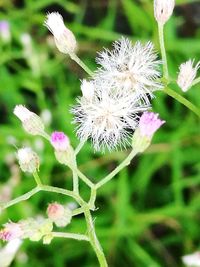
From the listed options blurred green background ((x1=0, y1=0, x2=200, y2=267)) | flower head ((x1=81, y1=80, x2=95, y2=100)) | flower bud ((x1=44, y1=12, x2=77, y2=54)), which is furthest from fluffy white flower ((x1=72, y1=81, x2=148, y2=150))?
blurred green background ((x1=0, y1=0, x2=200, y2=267))

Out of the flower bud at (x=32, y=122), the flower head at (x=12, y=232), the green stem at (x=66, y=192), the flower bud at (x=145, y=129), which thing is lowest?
the flower head at (x=12, y=232)

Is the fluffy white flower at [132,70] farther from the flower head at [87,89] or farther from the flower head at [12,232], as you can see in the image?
the flower head at [12,232]

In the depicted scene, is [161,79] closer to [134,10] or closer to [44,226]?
[44,226]

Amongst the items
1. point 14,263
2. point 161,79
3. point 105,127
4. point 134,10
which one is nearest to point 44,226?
point 105,127

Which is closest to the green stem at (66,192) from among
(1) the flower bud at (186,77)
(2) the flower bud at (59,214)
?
(2) the flower bud at (59,214)

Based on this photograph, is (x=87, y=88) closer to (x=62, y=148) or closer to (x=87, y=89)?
(x=87, y=89)
